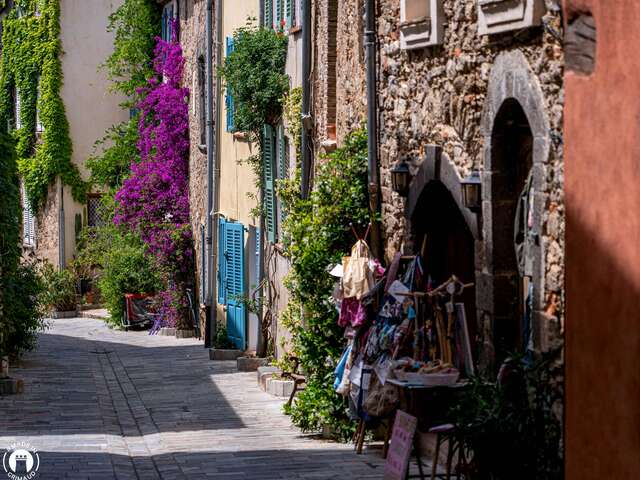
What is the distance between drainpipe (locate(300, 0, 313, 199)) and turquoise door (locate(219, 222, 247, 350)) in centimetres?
515

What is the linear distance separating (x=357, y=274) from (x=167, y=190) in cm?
1638

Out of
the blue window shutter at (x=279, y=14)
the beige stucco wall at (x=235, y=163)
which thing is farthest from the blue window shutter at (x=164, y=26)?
the blue window shutter at (x=279, y=14)

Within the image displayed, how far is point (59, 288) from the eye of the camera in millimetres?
30781

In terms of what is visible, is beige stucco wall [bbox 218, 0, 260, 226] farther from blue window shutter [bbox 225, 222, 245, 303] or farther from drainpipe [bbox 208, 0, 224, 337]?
blue window shutter [bbox 225, 222, 245, 303]

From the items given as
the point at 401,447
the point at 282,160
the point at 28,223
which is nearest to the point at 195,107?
the point at 282,160

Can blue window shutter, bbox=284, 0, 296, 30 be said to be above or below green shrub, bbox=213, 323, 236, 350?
above

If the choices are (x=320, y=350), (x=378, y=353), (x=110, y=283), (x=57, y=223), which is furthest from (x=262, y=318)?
(x=57, y=223)

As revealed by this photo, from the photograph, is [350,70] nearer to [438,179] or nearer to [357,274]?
[357,274]

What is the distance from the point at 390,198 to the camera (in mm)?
11789

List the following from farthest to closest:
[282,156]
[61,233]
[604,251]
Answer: [61,233]
[282,156]
[604,251]

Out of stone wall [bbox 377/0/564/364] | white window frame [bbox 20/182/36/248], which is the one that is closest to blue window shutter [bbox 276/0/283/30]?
stone wall [bbox 377/0/564/364]

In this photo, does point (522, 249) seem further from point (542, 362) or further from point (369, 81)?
point (369, 81)

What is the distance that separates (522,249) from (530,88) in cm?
125

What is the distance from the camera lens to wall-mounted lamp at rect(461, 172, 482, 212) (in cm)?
929
